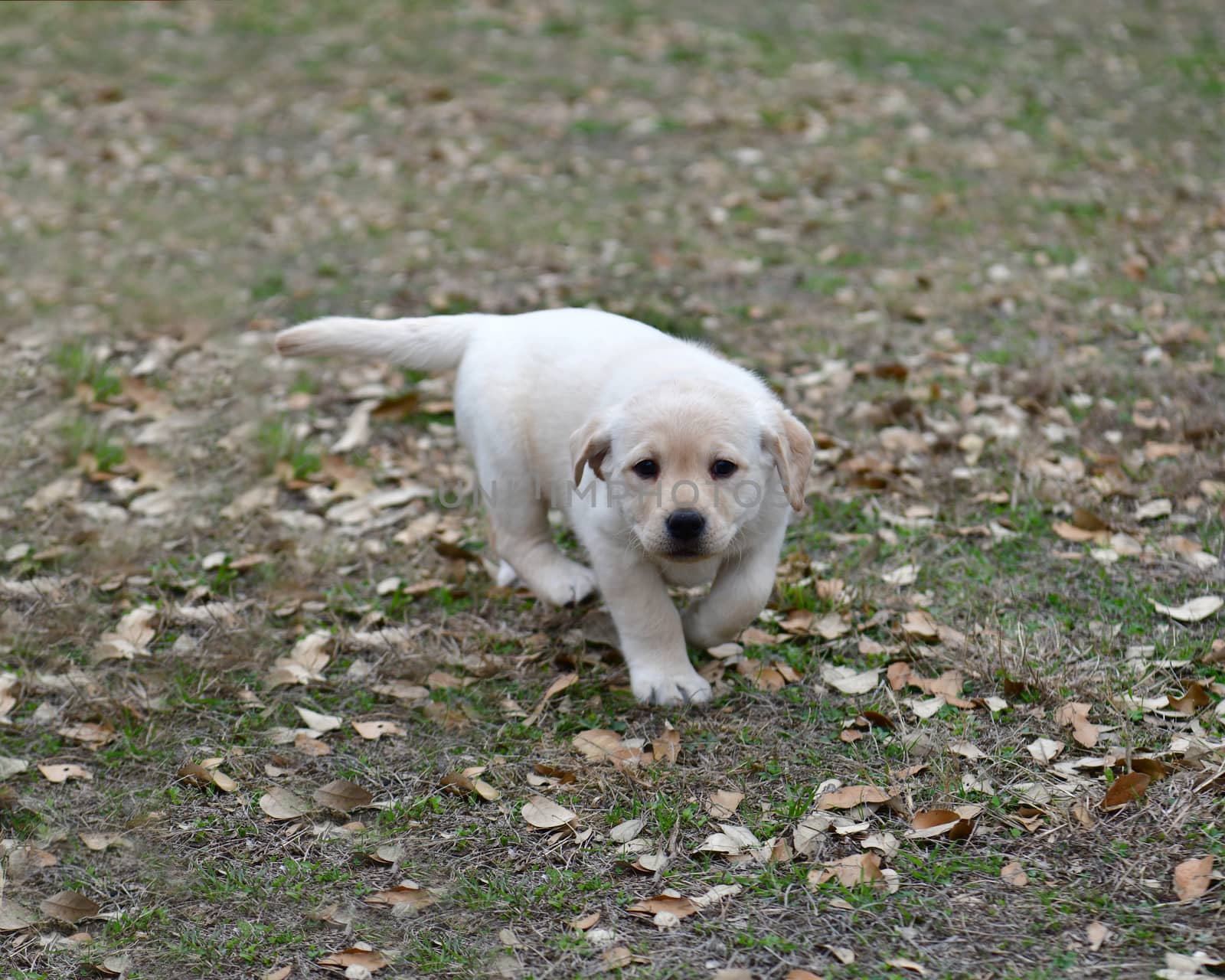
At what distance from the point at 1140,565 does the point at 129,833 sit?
3.17 meters

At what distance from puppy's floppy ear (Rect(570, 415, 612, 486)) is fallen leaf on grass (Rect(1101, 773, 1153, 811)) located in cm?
155

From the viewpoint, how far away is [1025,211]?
822cm

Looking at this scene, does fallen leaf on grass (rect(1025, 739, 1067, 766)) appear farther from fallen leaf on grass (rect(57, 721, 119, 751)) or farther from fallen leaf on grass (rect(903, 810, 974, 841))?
fallen leaf on grass (rect(57, 721, 119, 751))

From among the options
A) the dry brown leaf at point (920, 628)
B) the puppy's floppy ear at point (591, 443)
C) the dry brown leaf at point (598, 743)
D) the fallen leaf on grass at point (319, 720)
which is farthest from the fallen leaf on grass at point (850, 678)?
the fallen leaf on grass at point (319, 720)

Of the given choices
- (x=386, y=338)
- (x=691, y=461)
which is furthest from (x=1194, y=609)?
(x=386, y=338)

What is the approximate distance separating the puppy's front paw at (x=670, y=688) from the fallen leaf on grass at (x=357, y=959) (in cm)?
116

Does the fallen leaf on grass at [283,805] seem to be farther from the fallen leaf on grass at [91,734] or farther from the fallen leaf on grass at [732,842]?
the fallen leaf on grass at [732,842]

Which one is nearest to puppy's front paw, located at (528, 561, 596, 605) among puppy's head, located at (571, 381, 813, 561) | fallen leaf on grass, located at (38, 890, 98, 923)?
puppy's head, located at (571, 381, 813, 561)

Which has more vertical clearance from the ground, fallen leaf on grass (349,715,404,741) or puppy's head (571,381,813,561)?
puppy's head (571,381,813,561)

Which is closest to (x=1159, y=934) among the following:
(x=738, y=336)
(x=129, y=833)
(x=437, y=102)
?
(x=129, y=833)

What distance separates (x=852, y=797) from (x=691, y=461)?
0.96 meters

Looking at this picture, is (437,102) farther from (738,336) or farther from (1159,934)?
(1159,934)

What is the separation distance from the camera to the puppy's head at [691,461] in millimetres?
3312

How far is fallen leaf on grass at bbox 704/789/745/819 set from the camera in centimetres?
307
